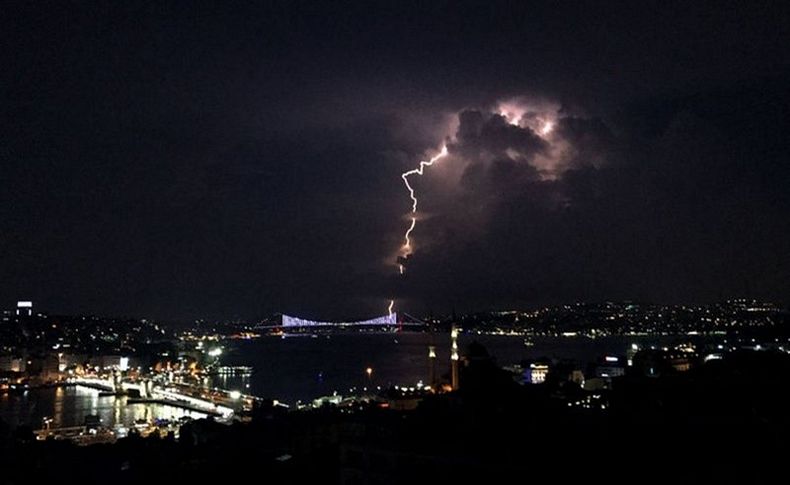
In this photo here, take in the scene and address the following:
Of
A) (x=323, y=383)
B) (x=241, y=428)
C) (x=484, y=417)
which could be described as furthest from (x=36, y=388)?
(x=484, y=417)

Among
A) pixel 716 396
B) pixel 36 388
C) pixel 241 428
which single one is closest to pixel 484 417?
pixel 716 396

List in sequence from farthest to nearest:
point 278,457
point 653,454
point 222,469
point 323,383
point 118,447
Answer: point 323,383
point 118,447
point 278,457
point 222,469
point 653,454

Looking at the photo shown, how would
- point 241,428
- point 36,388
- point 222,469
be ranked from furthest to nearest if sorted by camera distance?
point 36,388 → point 241,428 → point 222,469

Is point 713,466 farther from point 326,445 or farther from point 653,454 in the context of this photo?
point 326,445

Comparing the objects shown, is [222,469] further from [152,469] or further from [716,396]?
[716,396]

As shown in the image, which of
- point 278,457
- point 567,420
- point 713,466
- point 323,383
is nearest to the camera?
point 713,466

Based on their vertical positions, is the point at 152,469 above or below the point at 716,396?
below

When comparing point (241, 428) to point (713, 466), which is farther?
point (241, 428)

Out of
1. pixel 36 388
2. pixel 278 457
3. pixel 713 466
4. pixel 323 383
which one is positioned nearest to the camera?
pixel 713 466

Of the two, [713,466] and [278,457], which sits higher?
[713,466]
